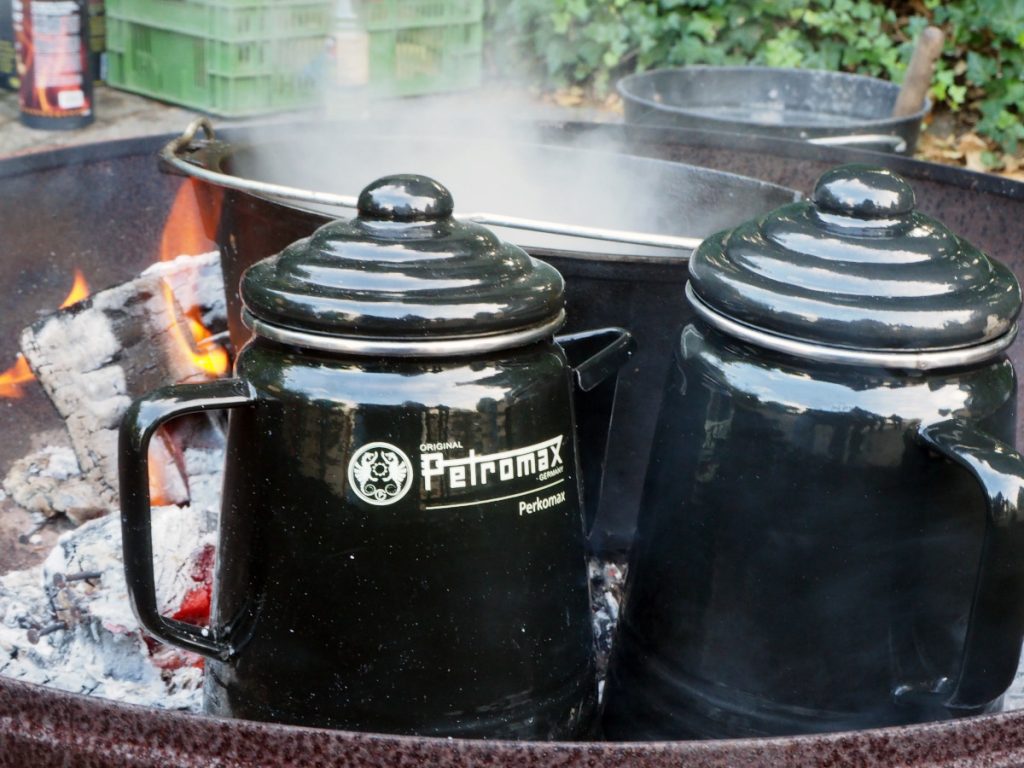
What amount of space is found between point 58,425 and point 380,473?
1409 millimetres

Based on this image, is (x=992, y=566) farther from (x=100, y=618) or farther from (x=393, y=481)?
(x=100, y=618)

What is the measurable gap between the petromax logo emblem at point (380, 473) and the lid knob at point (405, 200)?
0.21 meters

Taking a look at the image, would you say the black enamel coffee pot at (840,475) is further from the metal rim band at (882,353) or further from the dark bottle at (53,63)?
the dark bottle at (53,63)

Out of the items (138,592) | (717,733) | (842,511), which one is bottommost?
(717,733)

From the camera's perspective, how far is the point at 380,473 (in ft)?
3.10

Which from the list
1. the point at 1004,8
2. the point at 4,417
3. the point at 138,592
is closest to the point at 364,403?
the point at 138,592

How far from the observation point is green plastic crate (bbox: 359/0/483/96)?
4.76m

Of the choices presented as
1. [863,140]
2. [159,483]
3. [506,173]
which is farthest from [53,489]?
[863,140]

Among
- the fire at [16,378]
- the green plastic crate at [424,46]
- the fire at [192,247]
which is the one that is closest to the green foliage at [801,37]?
the green plastic crate at [424,46]

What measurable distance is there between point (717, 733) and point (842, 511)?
0.26 m

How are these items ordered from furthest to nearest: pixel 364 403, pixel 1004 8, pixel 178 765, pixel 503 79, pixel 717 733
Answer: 1. pixel 503 79
2. pixel 1004 8
3. pixel 717 733
4. pixel 364 403
5. pixel 178 765

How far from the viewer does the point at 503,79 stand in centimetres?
613

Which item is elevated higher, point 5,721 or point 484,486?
point 484,486

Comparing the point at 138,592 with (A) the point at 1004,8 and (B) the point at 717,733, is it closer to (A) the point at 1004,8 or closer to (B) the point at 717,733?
(B) the point at 717,733
